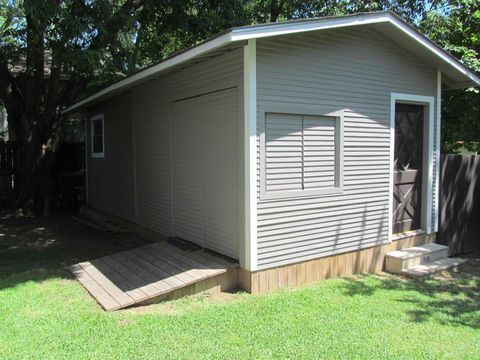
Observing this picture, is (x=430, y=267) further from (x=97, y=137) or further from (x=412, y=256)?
(x=97, y=137)

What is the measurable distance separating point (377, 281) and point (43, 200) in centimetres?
880

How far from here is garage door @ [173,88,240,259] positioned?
5.09 metres

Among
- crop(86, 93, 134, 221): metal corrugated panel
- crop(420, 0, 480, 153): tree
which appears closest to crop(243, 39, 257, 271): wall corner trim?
crop(86, 93, 134, 221): metal corrugated panel

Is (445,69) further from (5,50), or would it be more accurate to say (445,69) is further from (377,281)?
(5,50)

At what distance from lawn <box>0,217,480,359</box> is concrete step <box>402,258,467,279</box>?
0.59 feet

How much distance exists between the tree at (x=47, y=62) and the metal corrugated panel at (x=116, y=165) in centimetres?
97

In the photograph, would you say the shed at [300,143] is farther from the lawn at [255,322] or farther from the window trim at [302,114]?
the lawn at [255,322]

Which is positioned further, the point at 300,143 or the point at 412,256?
the point at 412,256

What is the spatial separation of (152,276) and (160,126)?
276cm

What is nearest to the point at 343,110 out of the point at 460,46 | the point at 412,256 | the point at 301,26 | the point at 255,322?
the point at 301,26

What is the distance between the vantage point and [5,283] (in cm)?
508

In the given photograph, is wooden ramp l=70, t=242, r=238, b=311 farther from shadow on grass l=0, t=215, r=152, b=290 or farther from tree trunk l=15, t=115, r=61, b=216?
tree trunk l=15, t=115, r=61, b=216

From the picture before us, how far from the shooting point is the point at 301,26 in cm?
458

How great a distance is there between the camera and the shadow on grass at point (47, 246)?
5.63 metres
